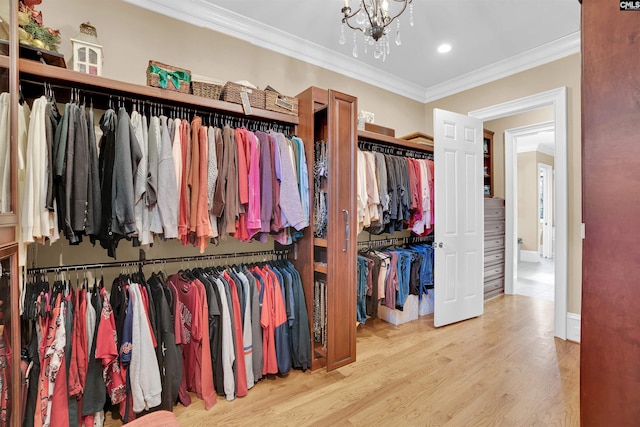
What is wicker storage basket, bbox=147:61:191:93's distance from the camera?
72.6 inches

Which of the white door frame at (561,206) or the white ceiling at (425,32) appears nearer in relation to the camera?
the white ceiling at (425,32)

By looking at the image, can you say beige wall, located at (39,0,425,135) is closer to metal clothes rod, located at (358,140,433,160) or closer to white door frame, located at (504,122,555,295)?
metal clothes rod, located at (358,140,433,160)

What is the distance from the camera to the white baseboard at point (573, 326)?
279 centimetres

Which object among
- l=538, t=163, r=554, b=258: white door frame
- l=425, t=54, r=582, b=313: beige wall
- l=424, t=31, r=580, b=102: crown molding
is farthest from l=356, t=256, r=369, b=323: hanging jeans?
l=538, t=163, r=554, b=258: white door frame

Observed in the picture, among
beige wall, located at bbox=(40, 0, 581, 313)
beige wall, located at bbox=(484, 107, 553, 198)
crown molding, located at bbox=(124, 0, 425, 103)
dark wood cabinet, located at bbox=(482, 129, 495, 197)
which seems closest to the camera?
beige wall, located at bbox=(40, 0, 581, 313)


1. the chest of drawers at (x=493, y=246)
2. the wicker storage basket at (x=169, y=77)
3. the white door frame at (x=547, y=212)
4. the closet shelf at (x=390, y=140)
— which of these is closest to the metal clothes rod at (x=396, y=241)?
the chest of drawers at (x=493, y=246)

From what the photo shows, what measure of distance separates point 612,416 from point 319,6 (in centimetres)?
292

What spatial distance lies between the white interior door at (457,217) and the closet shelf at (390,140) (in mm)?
339

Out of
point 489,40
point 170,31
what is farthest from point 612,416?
point 170,31

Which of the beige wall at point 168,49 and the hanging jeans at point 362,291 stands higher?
the beige wall at point 168,49

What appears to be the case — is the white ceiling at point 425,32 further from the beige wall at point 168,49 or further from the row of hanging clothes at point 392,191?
the row of hanging clothes at point 392,191

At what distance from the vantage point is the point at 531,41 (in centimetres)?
296

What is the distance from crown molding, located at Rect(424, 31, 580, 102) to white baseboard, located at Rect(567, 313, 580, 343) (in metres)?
2.52

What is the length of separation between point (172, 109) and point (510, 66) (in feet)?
11.5
